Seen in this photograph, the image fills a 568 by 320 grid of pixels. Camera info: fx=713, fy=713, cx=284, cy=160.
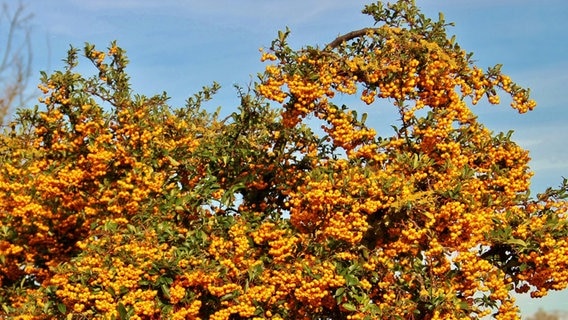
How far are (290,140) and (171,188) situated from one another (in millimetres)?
1862

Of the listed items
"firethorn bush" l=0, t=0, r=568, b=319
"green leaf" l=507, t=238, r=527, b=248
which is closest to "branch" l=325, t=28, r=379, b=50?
"firethorn bush" l=0, t=0, r=568, b=319

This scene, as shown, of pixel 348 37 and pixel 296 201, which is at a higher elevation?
pixel 348 37

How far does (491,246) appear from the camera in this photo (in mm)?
9438

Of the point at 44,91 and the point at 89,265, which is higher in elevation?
the point at 44,91

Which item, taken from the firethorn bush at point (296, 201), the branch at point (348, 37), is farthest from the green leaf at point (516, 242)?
the branch at point (348, 37)

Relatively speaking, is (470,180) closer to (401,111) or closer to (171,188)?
(401,111)

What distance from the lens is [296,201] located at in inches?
331

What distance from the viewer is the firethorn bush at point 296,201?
27.6 ft

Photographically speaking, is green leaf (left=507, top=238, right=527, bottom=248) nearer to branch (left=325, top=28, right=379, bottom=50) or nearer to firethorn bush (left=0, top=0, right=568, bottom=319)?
firethorn bush (left=0, top=0, right=568, bottom=319)

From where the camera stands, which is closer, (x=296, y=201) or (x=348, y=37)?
(x=296, y=201)

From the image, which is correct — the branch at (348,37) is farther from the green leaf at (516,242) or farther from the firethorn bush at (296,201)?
the green leaf at (516,242)

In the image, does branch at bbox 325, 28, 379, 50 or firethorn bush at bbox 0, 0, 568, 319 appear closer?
firethorn bush at bbox 0, 0, 568, 319

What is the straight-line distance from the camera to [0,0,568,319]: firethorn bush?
842 centimetres

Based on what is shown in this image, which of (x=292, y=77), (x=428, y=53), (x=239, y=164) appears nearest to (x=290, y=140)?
(x=239, y=164)
